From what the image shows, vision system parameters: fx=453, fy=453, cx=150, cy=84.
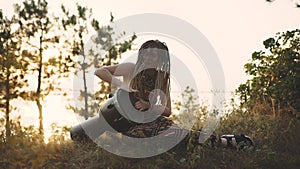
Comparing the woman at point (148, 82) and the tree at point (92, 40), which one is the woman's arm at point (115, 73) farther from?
the tree at point (92, 40)

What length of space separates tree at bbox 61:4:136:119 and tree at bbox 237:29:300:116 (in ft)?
38.3

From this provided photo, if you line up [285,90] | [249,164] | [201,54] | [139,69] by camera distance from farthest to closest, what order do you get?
[285,90] < [201,54] < [139,69] < [249,164]

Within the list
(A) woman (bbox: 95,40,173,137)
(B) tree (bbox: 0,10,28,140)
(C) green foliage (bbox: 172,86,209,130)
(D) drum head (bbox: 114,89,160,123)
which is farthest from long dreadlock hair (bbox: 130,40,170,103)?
(B) tree (bbox: 0,10,28,140)

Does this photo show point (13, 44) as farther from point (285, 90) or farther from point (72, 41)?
point (285, 90)

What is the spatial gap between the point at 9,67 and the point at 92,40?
4.29 m

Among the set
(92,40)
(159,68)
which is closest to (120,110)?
(159,68)

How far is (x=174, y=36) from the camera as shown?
22.3ft

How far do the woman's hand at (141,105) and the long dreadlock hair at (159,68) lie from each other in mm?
157

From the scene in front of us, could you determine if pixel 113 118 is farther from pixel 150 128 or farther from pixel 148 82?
pixel 148 82

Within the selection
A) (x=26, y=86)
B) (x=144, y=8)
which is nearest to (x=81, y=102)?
(x=26, y=86)

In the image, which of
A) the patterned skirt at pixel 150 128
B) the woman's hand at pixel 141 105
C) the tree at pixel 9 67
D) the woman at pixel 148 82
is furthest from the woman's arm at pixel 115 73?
the tree at pixel 9 67

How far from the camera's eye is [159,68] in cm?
516

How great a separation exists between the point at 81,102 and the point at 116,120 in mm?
14344

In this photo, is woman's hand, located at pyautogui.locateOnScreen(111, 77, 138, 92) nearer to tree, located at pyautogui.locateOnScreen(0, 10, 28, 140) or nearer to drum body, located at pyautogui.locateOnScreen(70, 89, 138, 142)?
drum body, located at pyautogui.locateOnScreen(70, 89, 138, 142)
